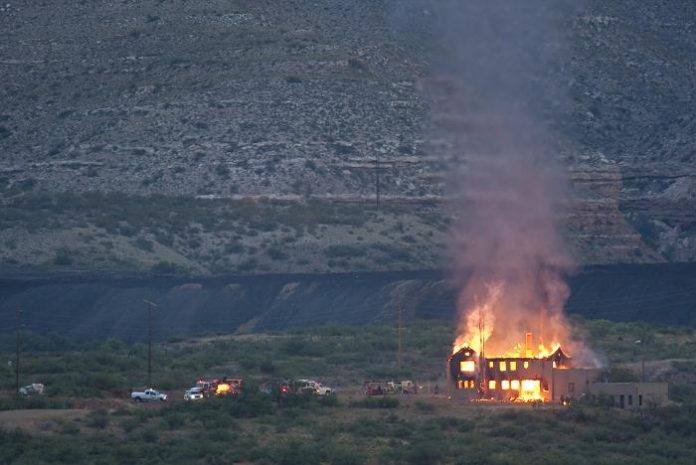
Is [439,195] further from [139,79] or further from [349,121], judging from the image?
[139,79]

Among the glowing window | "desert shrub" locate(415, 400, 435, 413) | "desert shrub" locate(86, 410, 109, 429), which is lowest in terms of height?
"desert shrub" locate(86, 410, 109, 429)

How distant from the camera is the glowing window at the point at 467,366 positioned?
337 ft

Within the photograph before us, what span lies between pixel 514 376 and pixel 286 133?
55373 mm

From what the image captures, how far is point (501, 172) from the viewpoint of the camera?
119938 millimetres

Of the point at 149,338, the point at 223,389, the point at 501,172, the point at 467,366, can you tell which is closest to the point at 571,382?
the point at 467,366

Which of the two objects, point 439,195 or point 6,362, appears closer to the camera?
point 6,362

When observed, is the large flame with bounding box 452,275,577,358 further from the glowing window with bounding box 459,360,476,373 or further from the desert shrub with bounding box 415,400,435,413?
the desert shrub with bounding box 415,400,435,413

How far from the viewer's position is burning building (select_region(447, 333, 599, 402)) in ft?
334

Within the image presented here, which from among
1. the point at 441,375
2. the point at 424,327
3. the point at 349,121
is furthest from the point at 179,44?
the point at 441,375

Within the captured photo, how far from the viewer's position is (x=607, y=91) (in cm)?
16938

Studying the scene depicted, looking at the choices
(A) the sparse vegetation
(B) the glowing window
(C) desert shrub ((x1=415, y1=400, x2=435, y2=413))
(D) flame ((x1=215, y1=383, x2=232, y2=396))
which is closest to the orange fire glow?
(B) the glowing window

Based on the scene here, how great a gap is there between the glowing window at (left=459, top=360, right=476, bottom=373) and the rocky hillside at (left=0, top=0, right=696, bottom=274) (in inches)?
1322

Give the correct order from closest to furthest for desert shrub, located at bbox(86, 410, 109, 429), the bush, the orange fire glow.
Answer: desert shrub, located at bbox(86, 410, 109, 429) → the bush → the orange fire glow

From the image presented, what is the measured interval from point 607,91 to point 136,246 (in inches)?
1458
